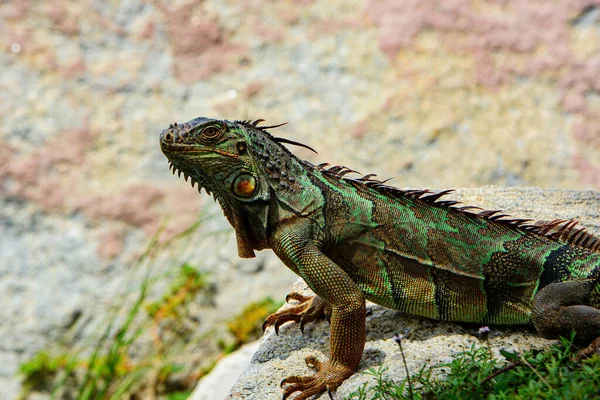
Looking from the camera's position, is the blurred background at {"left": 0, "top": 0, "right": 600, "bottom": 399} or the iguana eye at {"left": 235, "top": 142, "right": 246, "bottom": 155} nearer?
the iguana eye at {"left": 235, "top": 142, "right": 246, "bottom": 155}

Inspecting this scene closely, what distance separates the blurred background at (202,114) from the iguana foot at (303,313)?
8.61ft

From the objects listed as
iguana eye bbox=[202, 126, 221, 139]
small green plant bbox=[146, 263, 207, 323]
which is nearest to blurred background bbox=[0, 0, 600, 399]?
small green plant bbox=[146, 263, 207, 323]

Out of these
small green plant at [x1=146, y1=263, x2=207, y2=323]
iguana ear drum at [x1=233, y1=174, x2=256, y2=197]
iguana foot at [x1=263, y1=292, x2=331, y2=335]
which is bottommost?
small green plant at [x1=146, y1=263, x2=207, y2=323]

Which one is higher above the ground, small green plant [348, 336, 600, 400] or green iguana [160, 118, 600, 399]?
green iguana [160, 118, 600, 399]

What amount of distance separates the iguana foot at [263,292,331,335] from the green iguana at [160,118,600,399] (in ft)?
1.55

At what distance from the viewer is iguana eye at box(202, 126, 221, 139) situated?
3688mm

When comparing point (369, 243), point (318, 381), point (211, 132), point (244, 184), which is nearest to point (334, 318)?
point (318, 381)

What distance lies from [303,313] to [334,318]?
674 millimetres

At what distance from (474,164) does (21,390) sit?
5.35 meters

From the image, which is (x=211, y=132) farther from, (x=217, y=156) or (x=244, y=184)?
(x=244, y=184)

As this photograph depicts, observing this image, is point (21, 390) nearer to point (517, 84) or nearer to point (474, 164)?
point (474, 164)

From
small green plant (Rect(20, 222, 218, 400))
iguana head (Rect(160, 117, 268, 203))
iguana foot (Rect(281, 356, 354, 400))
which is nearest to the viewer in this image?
iguana foot (Rect(281, 356, 354, 400))

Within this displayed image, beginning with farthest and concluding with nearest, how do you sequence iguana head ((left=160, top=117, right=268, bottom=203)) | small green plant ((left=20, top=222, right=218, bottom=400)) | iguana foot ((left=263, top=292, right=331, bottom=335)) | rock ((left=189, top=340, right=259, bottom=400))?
1. small green plant ((left=20, top=222, right=218, bottom=400))
2. rock ((left=189, top=340, right=259, bottom=400))
3. iguana foot ((left=263, top=292, right=331, bottom=335))
4. iguana head ((left=160, top=117, right=268, bottom=203))

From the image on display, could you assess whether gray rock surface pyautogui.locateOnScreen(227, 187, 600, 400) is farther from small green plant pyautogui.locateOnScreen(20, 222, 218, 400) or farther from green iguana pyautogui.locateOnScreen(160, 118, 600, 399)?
small green plant pyautogui.locateOnScreen(20, 222, 218, 400)
